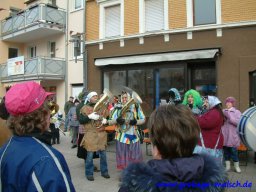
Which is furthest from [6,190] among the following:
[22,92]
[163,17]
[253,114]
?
[163,17]

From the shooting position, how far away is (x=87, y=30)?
1600cm

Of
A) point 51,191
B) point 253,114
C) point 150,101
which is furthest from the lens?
point 150,101

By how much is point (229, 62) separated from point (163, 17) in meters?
3.66

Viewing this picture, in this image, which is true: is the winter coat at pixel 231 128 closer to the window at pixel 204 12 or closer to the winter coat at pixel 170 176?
the winter coat at pixel 170 176

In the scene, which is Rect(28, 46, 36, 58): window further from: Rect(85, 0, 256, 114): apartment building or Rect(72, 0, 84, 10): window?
Rect(85, 0, 256, 114): apartment building

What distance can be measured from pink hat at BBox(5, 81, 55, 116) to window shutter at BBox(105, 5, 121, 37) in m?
13.2

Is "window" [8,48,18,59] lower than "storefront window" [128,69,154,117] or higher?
higher

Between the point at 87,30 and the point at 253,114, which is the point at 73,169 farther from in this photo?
the point at 87,30

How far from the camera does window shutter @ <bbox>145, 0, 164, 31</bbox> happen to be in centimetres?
1372

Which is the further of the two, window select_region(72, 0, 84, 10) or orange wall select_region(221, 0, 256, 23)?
window select_region(72, 0, 84, 10)

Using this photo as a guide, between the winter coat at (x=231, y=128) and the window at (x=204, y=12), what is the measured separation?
19.8 feet

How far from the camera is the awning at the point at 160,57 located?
11.9 meters

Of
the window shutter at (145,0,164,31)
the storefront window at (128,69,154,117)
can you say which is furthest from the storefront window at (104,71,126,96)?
the window shutter at (145,0,164,31)

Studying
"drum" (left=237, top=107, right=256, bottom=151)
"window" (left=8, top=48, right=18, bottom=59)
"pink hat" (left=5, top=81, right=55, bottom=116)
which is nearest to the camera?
"pink hat" (left=5, top=81, right=55, bottom=116)
